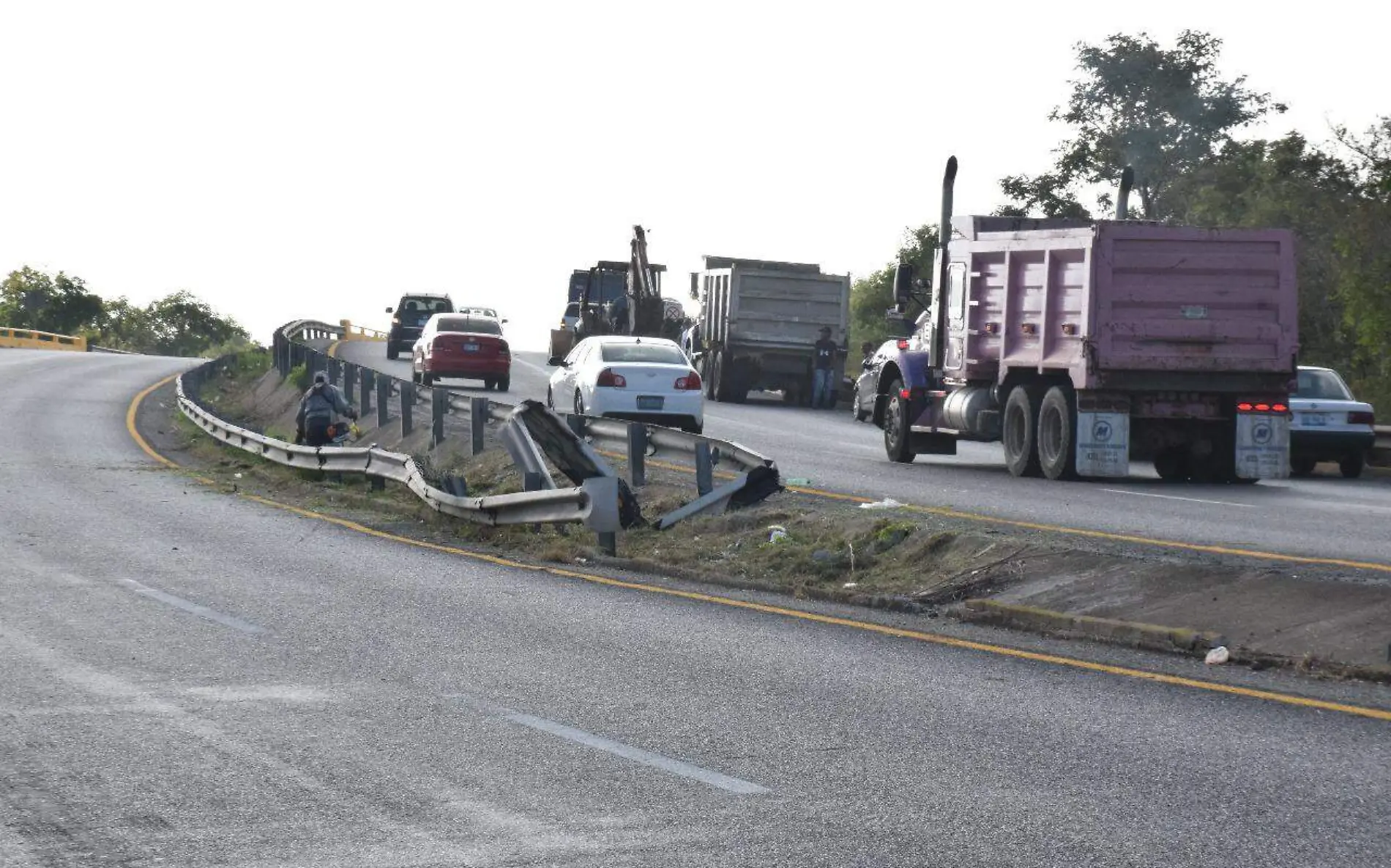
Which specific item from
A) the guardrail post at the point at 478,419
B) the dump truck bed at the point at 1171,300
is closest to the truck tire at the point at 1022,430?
the dump truck bed at the point at 1171,300

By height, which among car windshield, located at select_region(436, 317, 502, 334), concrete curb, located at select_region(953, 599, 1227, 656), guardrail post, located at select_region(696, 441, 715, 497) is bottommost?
concrete curb, located at select_region(953, 599, 1227, 656)

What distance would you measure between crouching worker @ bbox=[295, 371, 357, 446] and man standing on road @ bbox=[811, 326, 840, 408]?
1911 centimetres

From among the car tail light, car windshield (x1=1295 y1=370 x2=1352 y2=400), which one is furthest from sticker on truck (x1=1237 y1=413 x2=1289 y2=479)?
the car tail light

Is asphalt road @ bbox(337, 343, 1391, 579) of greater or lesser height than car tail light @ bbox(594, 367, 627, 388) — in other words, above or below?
below

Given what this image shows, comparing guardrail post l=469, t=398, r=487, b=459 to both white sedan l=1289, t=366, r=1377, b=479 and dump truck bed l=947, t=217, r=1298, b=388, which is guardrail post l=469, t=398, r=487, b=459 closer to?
dump truck bed l=947, t=217, r=1298, b=388

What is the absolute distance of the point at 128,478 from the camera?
25672 mm

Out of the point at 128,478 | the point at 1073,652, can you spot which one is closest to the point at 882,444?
the point at 128,478

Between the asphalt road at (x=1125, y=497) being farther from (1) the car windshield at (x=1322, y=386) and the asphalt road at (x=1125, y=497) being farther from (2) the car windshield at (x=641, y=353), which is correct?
(2) the car windshield at (x=641, y=353)

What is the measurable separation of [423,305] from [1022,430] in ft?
114

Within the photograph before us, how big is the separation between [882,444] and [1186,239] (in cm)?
1002

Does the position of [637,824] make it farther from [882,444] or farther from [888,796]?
[882,444]

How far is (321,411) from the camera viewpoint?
24.4m

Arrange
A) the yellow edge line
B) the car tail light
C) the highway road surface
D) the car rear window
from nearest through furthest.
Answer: the highway road surface < the yellow edge line < the car tail light < the car rear window

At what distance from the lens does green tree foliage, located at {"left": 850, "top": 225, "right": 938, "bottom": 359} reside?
78.6 m
